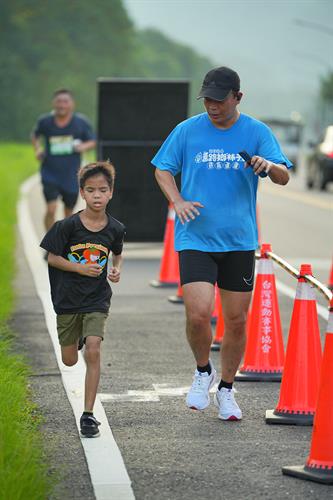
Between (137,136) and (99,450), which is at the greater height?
(137,136)

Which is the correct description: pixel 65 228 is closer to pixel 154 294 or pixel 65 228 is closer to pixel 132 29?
pixel 154 294

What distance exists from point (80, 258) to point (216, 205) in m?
0.80

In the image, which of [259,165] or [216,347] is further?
[216,347]

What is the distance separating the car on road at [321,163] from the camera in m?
37.5

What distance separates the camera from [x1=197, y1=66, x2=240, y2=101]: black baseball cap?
7.52 m

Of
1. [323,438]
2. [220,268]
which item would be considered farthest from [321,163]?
[323,438]

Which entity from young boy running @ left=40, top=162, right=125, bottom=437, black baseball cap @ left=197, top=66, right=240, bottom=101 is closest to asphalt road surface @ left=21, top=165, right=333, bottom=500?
young boy running @ left=40, top=162, right=125, bottom=437

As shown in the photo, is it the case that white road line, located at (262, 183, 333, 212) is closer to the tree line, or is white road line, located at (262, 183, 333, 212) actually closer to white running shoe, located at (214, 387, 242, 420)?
white running shoe, located at (214, 387, 242, 420)

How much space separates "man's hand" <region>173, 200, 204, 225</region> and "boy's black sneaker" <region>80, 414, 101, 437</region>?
1.10m

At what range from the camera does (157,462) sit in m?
6.58

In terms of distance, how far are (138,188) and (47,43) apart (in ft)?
373

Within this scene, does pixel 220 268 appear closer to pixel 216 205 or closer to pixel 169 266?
pixel 216 205

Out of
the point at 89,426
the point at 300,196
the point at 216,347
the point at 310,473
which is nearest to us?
the point at 310,473

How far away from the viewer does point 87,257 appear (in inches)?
287
